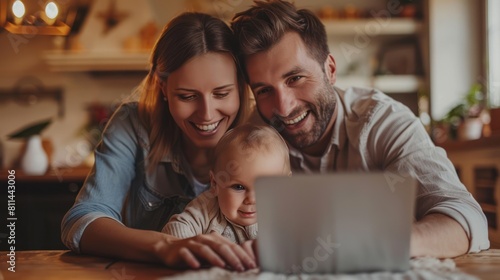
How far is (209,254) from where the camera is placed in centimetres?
98

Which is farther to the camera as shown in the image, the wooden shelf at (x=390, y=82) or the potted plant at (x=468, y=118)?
the wooden shelf at (x=390, y=82)

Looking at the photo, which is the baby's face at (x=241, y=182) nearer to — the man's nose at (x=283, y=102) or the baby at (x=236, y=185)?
the baby at (x=236, y=185)

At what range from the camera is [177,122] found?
61.7 inches

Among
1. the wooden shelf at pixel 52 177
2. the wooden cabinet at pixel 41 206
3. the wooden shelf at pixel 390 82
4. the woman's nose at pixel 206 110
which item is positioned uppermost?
the woman's nose at pixel 206 110

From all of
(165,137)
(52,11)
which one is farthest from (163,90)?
(52,11)

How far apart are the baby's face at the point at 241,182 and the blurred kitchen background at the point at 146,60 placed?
2513 millimetres

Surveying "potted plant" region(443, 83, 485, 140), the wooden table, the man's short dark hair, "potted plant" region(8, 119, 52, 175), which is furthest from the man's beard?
"potted plant" region(8, 119, 52, 175)

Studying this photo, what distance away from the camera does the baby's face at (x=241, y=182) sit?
1270 mm

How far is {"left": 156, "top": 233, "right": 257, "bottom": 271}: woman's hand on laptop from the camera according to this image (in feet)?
3.19

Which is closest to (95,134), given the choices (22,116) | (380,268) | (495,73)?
(22,116)

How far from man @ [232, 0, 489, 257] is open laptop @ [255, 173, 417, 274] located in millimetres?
447

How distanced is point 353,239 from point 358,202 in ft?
0.22

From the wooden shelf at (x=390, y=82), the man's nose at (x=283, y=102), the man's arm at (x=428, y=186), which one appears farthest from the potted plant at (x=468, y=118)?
the man's nose at (x=283, y=102)

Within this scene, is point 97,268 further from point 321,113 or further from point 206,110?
point 321,113
